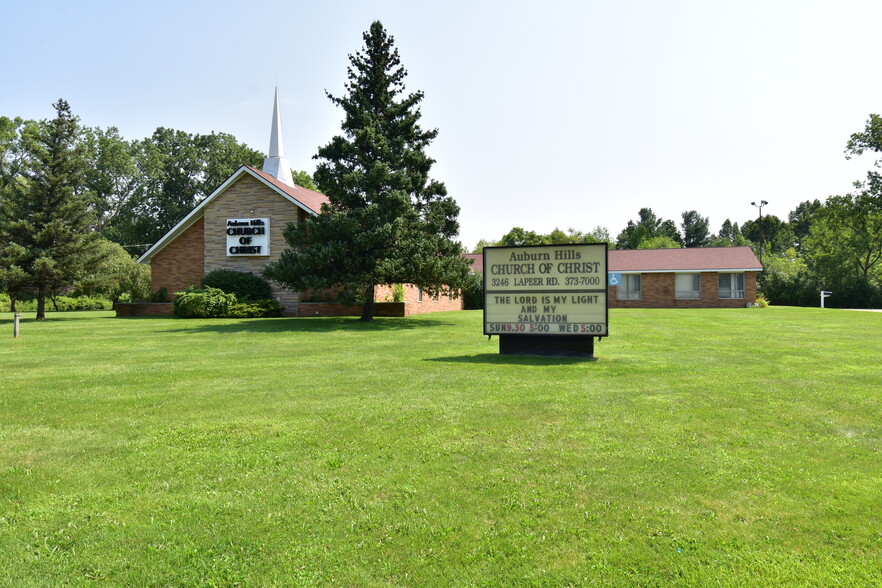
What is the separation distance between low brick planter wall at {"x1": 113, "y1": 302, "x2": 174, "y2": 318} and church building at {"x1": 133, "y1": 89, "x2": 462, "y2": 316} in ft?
0.26

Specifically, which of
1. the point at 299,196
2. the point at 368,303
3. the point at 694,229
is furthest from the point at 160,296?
the point at 694,229

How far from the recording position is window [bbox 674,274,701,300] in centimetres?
4397

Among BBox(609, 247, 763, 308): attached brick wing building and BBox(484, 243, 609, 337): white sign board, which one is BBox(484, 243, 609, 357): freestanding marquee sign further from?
BBox(609, 247, 763, 308): attached brick wing building

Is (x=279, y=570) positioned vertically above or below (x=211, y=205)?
below

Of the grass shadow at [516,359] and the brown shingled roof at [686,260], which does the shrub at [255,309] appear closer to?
the grass shadow at [516,359]

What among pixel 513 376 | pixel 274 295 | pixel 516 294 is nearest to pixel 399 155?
pixel 274 295

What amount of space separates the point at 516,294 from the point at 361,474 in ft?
29.7

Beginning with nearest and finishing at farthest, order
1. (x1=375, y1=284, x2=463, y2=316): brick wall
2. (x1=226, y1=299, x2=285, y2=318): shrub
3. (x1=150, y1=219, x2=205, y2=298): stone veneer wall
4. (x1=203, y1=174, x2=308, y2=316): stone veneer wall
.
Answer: (x1=226, y1=299, x2=285, y2=318): shrub, (x1=203, y1=174, x2=308, y2=316): stone veneer wall, (x1=375, y1=284, x2=463, y2=316): brick wall, (x1=150, y1=219, x2=205, y2=298): stone veneer wall

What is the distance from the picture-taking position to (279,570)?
3.46m

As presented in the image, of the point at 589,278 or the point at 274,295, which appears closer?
the point at 589,278

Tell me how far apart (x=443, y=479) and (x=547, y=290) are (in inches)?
350

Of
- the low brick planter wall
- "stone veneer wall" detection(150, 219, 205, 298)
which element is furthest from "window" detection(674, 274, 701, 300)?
the low brick planter wall

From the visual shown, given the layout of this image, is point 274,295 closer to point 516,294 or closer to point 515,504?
point 516,294

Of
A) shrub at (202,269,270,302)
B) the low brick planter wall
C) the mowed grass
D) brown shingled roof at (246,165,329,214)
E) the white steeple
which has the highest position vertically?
the white steeple
